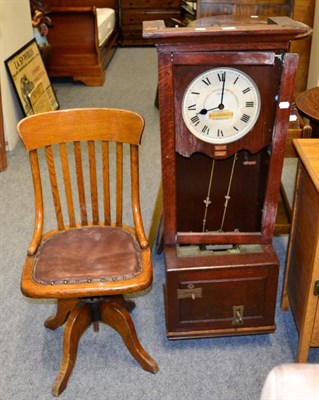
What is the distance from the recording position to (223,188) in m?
1.98

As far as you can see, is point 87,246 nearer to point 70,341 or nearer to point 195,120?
point 70,341

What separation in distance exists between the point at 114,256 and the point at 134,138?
0.43 m

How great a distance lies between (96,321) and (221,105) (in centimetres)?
97

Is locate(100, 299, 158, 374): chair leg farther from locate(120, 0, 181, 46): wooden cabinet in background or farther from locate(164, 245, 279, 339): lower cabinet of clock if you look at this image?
locate(120, 0, 181, 46): wooden cabinet in background

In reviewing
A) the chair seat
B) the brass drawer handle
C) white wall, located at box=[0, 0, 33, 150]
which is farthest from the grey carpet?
white wall, located at box=[0, 0, 33, 150]

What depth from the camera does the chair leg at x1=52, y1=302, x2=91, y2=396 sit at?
1.87m

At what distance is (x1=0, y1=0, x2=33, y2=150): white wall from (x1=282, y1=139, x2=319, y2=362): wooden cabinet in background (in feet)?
7.93

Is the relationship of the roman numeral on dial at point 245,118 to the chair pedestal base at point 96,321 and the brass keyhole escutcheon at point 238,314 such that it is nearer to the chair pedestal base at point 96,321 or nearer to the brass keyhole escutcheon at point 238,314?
the brass keyhole escutcheon at point 238,314

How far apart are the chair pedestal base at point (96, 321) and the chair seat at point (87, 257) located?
228 mm

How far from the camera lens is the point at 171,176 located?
1.83 metres

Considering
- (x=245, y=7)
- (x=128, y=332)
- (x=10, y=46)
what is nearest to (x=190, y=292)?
(x=128, y=332)

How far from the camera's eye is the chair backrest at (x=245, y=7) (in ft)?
10.3

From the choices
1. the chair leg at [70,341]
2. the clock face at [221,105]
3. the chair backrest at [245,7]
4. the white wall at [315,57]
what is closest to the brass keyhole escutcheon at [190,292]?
the chair leg at [70,341]

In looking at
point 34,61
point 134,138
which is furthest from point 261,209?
point 34,61
